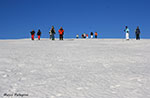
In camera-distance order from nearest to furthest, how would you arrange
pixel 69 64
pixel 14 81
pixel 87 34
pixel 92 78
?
pixel 14 81
pixel 92 78
pixel 69 64
pixel 87 34

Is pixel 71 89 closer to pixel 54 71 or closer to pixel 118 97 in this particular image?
pixel 118 97

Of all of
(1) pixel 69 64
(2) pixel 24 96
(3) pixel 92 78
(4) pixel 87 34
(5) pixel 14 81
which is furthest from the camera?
(4) pixel 87 34

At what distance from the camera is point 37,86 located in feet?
16.6

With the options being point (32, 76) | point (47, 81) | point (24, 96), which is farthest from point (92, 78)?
point (24, 96)

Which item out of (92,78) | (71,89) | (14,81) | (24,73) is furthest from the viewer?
(24,73)

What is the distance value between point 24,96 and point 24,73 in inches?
71.2

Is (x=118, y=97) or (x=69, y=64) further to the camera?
(x=69, y=64)

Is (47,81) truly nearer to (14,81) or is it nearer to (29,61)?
(14,81)

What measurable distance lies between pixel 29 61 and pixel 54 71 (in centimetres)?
181

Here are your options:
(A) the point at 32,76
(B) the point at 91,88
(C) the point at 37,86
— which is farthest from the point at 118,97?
(A) the point at 32,76

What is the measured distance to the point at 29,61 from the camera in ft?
26.1

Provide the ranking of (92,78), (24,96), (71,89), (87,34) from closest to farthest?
(24,96) → (71,89) → (92,78) → (87,34)

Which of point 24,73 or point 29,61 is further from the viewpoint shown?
point 29,61

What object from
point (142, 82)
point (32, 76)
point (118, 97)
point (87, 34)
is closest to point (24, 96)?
point (32, 76)
